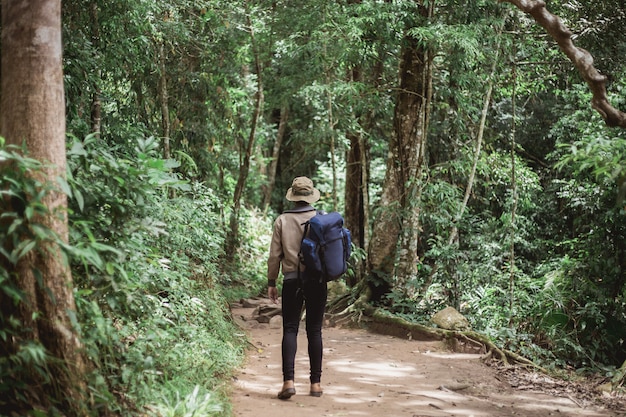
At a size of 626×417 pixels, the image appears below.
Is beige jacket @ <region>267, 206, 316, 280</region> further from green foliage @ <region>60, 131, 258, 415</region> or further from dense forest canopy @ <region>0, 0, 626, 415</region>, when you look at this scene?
green foliage @ <region>60, 131, 258, 415</region>

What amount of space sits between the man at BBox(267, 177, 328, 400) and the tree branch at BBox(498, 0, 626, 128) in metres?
2.76

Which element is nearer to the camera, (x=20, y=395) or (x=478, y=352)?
(x=20, y=395)

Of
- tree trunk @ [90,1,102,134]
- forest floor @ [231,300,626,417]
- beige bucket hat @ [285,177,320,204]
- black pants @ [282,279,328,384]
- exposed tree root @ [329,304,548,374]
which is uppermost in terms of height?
tree trunk @ [90,1,102,134]

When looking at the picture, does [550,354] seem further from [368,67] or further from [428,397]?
[368,67]

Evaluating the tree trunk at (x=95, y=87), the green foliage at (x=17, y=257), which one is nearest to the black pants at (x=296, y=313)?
the green foliage at (x=17, y=257)

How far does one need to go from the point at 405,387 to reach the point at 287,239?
7.49 feet

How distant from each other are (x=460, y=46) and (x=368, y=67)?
165 inches

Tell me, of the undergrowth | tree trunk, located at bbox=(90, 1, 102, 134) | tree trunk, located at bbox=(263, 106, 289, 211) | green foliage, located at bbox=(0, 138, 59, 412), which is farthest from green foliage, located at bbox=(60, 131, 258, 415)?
tree trunk, located at bbox=(263, 106, 289, 211)

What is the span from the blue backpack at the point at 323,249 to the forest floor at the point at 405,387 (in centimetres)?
120

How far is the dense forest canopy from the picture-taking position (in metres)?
4.18

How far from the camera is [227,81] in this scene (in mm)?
15180

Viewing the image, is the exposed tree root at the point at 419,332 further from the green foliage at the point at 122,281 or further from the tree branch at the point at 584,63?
the green foliage at the point at 122,281

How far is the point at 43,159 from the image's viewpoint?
4.07 meters

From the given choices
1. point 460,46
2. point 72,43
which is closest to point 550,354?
point 460,46
